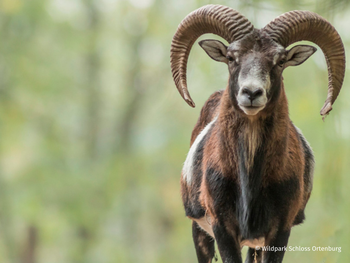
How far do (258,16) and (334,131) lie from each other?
2.27 meters

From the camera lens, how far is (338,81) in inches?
244

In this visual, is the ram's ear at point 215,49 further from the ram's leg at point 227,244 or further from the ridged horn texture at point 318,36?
the ram's leg at point 227,244

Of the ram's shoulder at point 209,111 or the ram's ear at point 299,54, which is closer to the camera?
the ram's ear at point 299,54

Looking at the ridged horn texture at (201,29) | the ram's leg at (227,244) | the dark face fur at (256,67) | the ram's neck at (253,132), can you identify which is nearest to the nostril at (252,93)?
the dark face fur at (256,67)

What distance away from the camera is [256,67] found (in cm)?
550

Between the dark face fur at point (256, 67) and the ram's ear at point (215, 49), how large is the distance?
3 centimetres

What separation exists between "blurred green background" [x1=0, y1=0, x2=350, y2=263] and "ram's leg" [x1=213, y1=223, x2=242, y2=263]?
1220 centimetres

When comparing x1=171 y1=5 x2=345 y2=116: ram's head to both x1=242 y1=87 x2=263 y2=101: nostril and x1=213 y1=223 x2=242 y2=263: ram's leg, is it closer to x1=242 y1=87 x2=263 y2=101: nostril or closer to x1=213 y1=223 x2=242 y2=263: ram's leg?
x1=242 y1=87 x2=263 y2=101: nostril

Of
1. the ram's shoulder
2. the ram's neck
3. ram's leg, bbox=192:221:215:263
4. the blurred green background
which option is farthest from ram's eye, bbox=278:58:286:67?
the blurred green background

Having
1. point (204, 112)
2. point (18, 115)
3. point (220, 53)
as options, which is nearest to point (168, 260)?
point (18, 115)

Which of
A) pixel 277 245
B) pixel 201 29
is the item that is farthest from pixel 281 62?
pixel 277 245

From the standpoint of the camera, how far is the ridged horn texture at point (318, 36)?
19.5ft

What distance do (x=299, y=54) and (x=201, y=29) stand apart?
1214 millimetres

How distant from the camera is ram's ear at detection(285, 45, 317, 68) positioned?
6.03m
